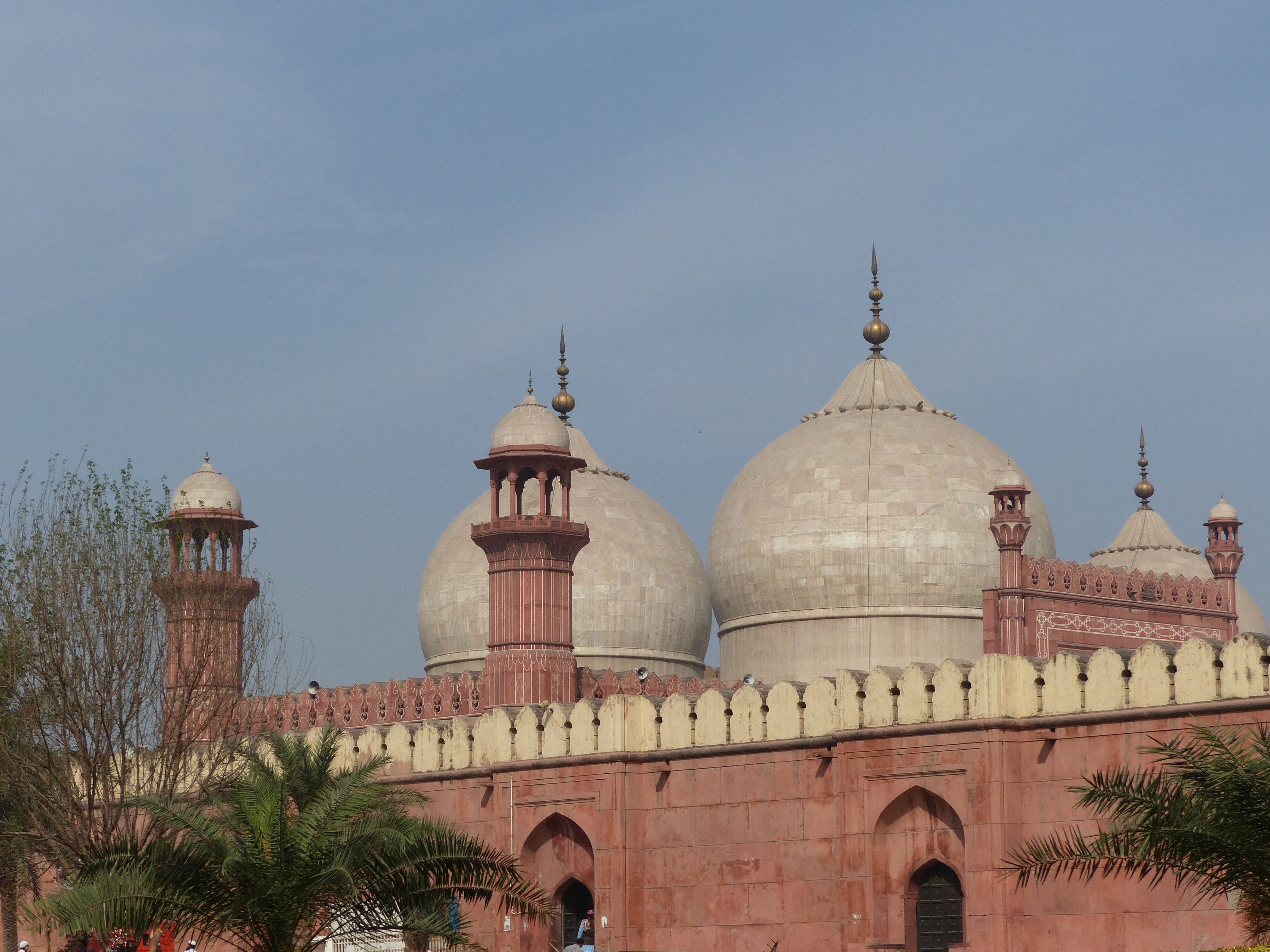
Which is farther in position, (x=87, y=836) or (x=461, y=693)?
(x=461, y=693)

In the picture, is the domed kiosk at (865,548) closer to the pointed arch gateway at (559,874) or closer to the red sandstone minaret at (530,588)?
the red sandstone minaret at (530,588)

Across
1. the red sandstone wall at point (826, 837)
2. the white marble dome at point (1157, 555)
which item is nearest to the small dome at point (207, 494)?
the red sandstone wall at point (826, 837)

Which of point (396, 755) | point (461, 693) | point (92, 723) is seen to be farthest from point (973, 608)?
point (92, 723)

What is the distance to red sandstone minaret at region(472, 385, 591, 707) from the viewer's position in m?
27.2

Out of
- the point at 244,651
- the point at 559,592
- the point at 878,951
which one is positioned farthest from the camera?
the point at 559,592

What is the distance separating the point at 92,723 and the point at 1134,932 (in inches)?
424

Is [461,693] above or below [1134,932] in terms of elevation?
above

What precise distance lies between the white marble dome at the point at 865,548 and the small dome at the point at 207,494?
8470mm

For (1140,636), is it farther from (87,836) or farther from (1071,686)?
(87,836)

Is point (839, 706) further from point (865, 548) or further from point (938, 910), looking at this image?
point (865, 548)

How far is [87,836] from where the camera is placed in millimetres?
21781

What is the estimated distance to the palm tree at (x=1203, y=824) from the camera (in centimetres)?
1425

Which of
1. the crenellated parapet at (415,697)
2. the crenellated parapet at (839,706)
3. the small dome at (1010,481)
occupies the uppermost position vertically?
A: the small dome at (1010,481)

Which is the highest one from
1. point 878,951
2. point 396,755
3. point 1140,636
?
point 1140,636
